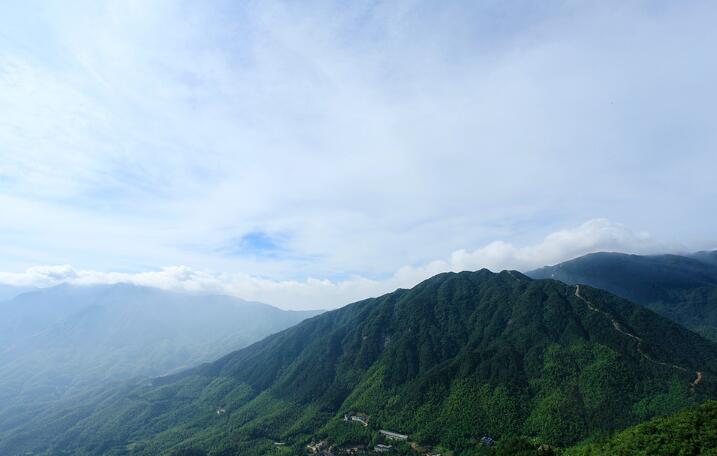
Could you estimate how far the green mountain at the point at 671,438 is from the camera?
291 ft

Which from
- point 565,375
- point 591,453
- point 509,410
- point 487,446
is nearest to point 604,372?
point 565,375

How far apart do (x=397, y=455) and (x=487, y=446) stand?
40.8 meters

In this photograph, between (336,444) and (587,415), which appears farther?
(336,444)

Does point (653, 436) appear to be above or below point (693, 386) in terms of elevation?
above

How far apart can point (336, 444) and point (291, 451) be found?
→ 24388 millimetres

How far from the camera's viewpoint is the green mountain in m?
88.8

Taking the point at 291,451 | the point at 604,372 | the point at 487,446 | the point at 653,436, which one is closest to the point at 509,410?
the point at 487,446

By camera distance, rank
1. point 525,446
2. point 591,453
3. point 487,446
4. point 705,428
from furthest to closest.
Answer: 1. point 487,446
2. point 525,446
3. point 591,453
4. point 705,428

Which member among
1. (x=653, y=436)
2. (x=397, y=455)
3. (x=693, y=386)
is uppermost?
(x=653, y=436)

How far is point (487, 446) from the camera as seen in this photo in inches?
6594

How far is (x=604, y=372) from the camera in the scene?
18775 centimetres

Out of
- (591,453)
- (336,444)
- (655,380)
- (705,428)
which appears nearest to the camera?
(705,428)

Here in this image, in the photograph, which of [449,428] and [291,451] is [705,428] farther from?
[291,451]

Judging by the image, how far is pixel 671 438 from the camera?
9419 centimetres
